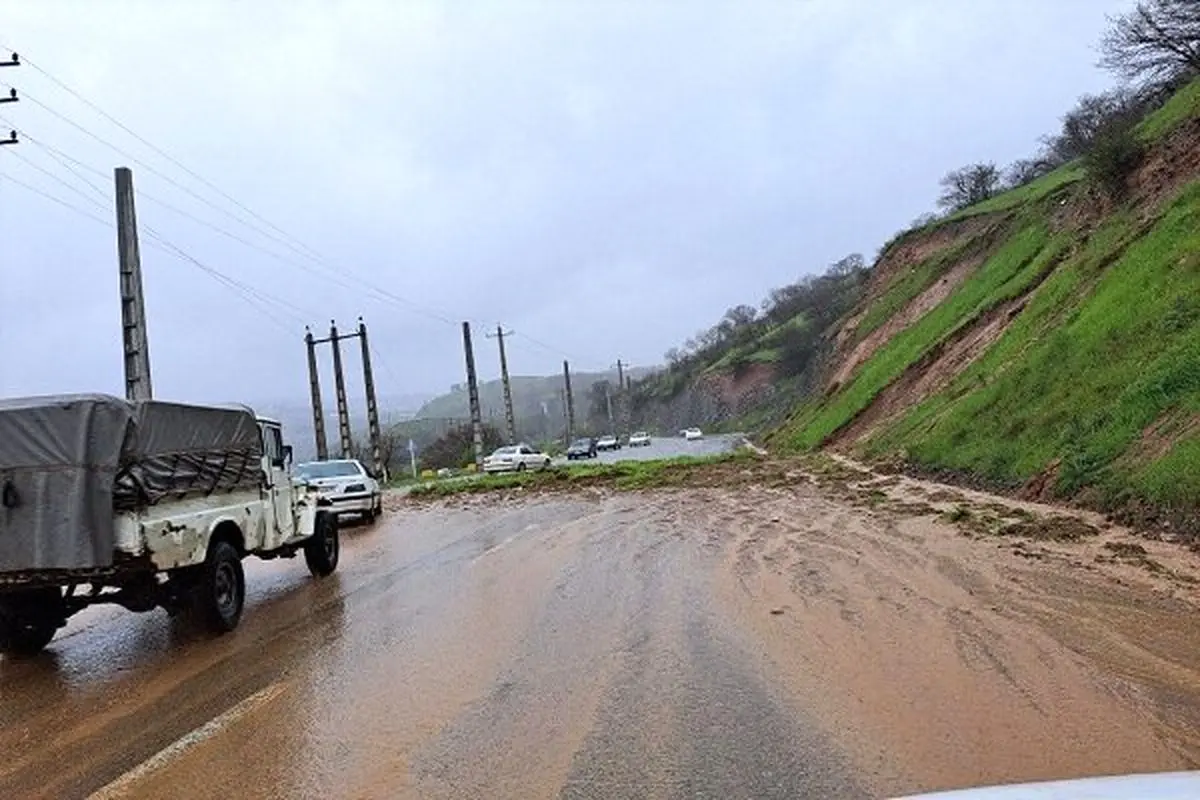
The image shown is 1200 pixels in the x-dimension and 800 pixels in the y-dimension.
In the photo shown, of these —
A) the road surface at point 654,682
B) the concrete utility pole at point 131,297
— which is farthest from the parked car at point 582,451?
the road surface at point 654,682

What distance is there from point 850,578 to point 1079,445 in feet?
24.7

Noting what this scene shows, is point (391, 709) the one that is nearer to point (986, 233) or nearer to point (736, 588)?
point (736, 588)

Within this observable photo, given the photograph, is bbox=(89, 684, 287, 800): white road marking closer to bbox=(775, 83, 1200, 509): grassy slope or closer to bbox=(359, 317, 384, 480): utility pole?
bbox=(775, 83, 1200, 509): grassy slope

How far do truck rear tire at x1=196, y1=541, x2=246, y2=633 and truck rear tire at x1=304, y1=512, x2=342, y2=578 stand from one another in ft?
10.9

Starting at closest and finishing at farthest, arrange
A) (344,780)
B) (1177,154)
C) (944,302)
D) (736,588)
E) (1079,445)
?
(344,780) < (736,588) < (1079,445) < (1177,154) < (944,302)

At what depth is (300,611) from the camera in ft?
39.2

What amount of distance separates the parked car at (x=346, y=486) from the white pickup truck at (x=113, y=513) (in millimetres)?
14008

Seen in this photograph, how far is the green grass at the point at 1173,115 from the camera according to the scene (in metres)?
30.2

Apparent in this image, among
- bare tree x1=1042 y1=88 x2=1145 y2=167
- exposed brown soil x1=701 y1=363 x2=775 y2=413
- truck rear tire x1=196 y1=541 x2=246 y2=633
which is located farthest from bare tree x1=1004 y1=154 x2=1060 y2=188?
truck rear tire x1=196 y1=541 x2=246 y2=633

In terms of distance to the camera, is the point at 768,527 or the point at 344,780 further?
the point at 768,527

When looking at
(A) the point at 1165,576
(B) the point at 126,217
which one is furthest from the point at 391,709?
(B) the point at 126,217

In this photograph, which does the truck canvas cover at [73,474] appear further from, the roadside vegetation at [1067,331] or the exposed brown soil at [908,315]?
the exposed brown soil at [908,315]

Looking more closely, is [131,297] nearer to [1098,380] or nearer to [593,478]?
[593,478]

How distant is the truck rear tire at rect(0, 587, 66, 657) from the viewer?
1032cm
